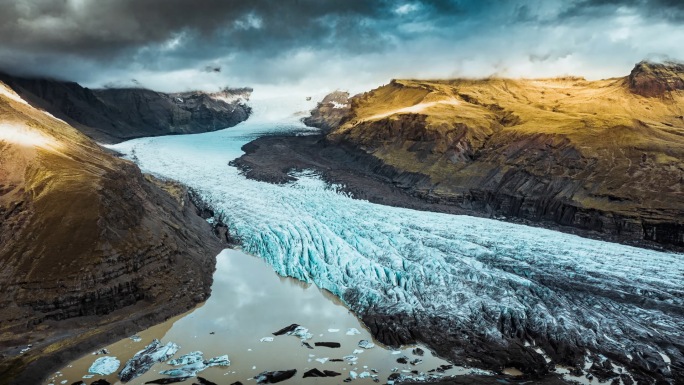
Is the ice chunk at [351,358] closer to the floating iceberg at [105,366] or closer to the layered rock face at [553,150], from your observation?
the floating iceberg at [105,366]

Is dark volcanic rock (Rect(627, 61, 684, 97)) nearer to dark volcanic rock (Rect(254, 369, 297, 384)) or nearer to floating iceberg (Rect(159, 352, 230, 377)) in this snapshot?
dark volcanic rock (Rect(254, 369, 297, 384))

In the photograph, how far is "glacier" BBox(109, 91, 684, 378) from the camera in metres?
24.7

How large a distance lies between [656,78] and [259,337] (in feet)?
270

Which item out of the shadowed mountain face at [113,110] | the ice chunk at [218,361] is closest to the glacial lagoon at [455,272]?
the ice chunk at [218,361]

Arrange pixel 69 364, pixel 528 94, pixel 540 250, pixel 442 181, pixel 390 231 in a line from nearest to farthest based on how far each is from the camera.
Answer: pixel 69 364 → pixel 540 250 → pixel 390 231 → pixel 442 181 → pixel 528 94

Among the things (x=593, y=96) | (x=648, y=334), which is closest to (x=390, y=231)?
(x=648, y=334)

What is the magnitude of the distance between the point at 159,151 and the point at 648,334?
3806 inches

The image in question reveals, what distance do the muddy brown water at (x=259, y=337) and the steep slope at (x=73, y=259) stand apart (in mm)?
1120

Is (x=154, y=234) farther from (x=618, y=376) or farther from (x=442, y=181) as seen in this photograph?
(x=442, y=181)

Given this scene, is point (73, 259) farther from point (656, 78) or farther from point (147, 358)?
point (656, 78)

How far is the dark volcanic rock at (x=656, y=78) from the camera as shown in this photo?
76875mm

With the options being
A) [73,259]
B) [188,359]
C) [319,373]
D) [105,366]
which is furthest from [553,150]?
[105,366]

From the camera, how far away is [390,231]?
4388 centimetres

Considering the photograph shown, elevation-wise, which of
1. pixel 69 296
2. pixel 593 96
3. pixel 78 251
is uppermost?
pixel 593 96
